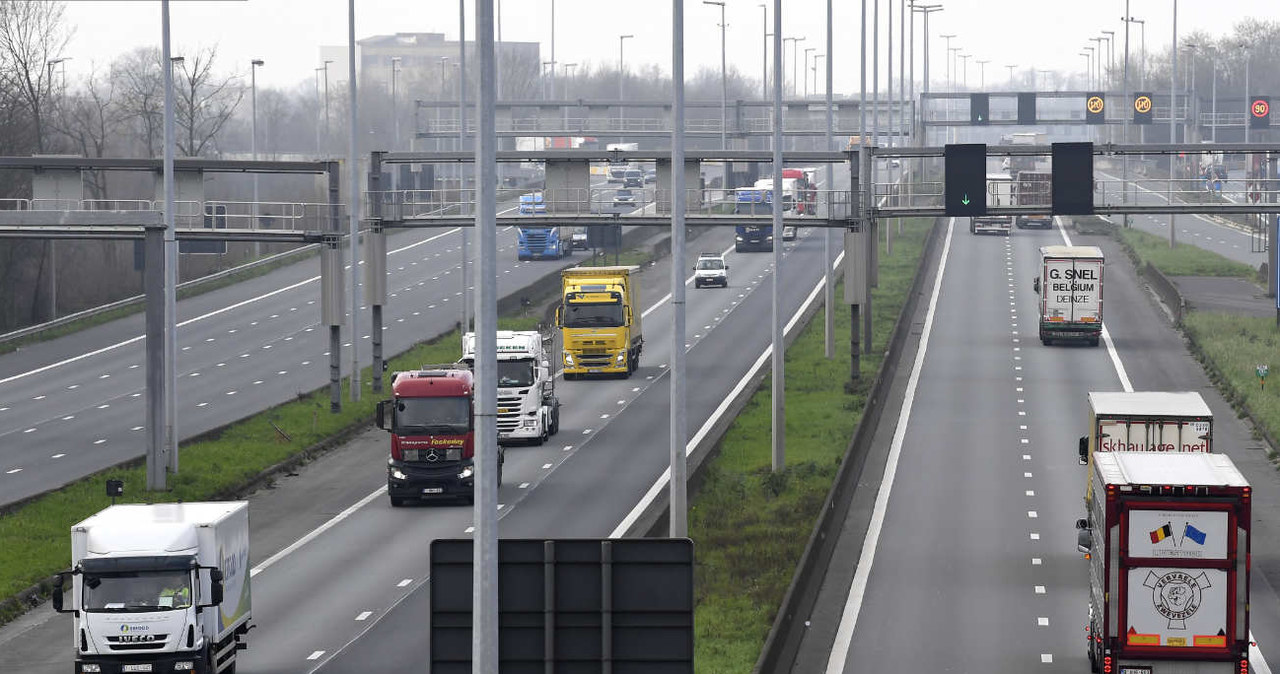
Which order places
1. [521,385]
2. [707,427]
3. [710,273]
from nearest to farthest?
[521,385]
[707,427]
[710,273]

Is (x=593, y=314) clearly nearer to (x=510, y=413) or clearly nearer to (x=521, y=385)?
(x=510, y=413)

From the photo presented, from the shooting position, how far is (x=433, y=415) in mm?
46531

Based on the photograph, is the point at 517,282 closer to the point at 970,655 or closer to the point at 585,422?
the point at 585,422

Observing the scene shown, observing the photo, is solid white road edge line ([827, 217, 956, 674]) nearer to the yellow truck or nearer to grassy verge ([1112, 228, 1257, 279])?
the yellow truck

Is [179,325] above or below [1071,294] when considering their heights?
below

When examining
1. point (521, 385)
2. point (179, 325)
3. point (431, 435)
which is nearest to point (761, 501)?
point (431, 435)

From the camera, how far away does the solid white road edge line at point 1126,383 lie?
31875 millimetres

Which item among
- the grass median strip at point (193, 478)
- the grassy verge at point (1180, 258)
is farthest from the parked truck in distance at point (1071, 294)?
the grassy verge at point (1180, 258)

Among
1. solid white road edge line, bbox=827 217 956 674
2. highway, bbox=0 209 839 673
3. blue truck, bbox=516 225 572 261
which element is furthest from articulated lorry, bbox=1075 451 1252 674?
blue truck, bbox=516 225 572 261

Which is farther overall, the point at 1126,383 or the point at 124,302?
the point at 124,302

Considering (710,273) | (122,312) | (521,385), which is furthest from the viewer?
(710,273)

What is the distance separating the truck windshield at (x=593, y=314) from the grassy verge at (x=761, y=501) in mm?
6576

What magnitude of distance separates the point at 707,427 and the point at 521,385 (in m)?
6.83

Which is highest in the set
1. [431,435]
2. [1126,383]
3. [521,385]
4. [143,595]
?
[521,385]
